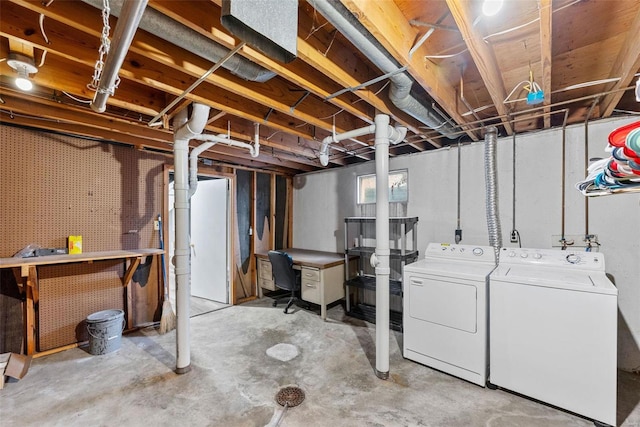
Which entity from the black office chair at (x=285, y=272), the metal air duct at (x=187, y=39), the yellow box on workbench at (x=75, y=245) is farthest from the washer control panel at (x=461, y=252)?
the yellow box on workbench at (x=75, y=245)

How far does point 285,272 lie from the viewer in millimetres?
3807

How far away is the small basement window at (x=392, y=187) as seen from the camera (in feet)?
12.2

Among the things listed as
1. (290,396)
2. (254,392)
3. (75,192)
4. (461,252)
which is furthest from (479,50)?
(75,192)

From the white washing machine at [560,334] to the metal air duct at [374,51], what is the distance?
149 cm

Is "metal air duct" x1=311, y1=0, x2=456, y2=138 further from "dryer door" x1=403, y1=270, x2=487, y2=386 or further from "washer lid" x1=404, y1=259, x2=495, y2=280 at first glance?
"dryer door" x1=403, y1=270, x2=487, y2=386

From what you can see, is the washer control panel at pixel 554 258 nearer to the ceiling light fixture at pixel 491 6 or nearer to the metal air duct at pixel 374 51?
the metal air duct at pixel 374 51

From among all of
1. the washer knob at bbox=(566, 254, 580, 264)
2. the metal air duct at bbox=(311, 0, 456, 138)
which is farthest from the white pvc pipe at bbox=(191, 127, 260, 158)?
the washer knob at bbox=(566, 254, 580, 264)

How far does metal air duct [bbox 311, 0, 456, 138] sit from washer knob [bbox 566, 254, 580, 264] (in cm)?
166

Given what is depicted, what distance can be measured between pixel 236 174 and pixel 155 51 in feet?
9.52

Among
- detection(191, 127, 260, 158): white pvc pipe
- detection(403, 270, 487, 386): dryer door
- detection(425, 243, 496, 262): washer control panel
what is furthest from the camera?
detection(425, 243, 496, 262): washer control panel

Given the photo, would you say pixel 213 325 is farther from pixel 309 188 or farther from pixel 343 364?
pixel 309 188

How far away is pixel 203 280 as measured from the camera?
4578 mm

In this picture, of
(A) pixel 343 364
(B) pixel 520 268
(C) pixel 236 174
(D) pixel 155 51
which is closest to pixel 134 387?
(A) pixel 343 364

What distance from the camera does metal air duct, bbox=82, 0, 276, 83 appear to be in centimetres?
120
